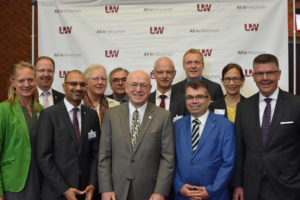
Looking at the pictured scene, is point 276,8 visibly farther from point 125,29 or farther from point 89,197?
point 89,197

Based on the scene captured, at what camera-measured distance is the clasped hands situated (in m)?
2.46

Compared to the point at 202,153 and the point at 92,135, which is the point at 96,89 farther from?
the point at 202,153

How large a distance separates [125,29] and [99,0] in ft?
2.00

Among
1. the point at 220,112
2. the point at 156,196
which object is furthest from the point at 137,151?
the point at 220,112

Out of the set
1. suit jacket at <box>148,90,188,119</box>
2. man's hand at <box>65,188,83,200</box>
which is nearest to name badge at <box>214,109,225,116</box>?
suit jacket at <box>148,90,188,119</box>

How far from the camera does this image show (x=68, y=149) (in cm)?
256

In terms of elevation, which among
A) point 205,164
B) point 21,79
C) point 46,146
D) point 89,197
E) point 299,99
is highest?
point 21,79

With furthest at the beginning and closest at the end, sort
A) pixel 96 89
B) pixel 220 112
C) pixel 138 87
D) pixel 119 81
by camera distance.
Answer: pixel 119 81 < pixel 96 89 < pixel 220 112 < pixel 138 87

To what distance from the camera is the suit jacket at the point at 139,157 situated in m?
2.44

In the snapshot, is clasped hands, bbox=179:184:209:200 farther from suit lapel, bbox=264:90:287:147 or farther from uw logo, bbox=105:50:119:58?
uw logo, bbox=105:50:119:58

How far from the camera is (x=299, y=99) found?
2.56 metres

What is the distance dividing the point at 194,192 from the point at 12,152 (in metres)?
1.58

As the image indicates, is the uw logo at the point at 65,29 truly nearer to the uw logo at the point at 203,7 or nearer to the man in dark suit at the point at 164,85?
the man in dark suit at the point at 164,85

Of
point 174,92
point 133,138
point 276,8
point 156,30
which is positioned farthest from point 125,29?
point 133,138
